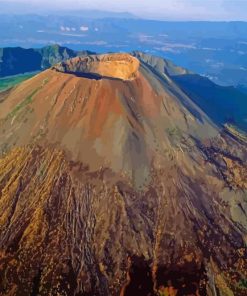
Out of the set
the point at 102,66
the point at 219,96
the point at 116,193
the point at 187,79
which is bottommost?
the point at 219,96

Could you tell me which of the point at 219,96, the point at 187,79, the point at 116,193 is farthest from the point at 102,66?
the point at 187,79

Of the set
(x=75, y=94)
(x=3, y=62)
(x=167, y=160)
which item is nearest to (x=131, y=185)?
(x=167, y=160)

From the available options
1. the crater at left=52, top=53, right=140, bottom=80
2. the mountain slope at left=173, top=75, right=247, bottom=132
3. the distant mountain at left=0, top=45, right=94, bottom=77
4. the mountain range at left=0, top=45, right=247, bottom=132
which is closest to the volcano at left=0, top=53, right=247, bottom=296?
the crater at left=52, top=53, right=140, bottom=80

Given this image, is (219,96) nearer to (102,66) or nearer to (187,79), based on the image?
(187,79)

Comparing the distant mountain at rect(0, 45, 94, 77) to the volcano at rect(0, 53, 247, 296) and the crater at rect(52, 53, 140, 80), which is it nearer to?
the crater at rect(52, 53, 140, 80)

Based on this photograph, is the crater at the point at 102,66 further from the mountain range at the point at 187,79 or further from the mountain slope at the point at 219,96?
the mountain slope at the point at 219,96

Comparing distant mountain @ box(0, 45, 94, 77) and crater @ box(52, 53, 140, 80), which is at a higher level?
crater @ box(52, 53, 140, 80)
